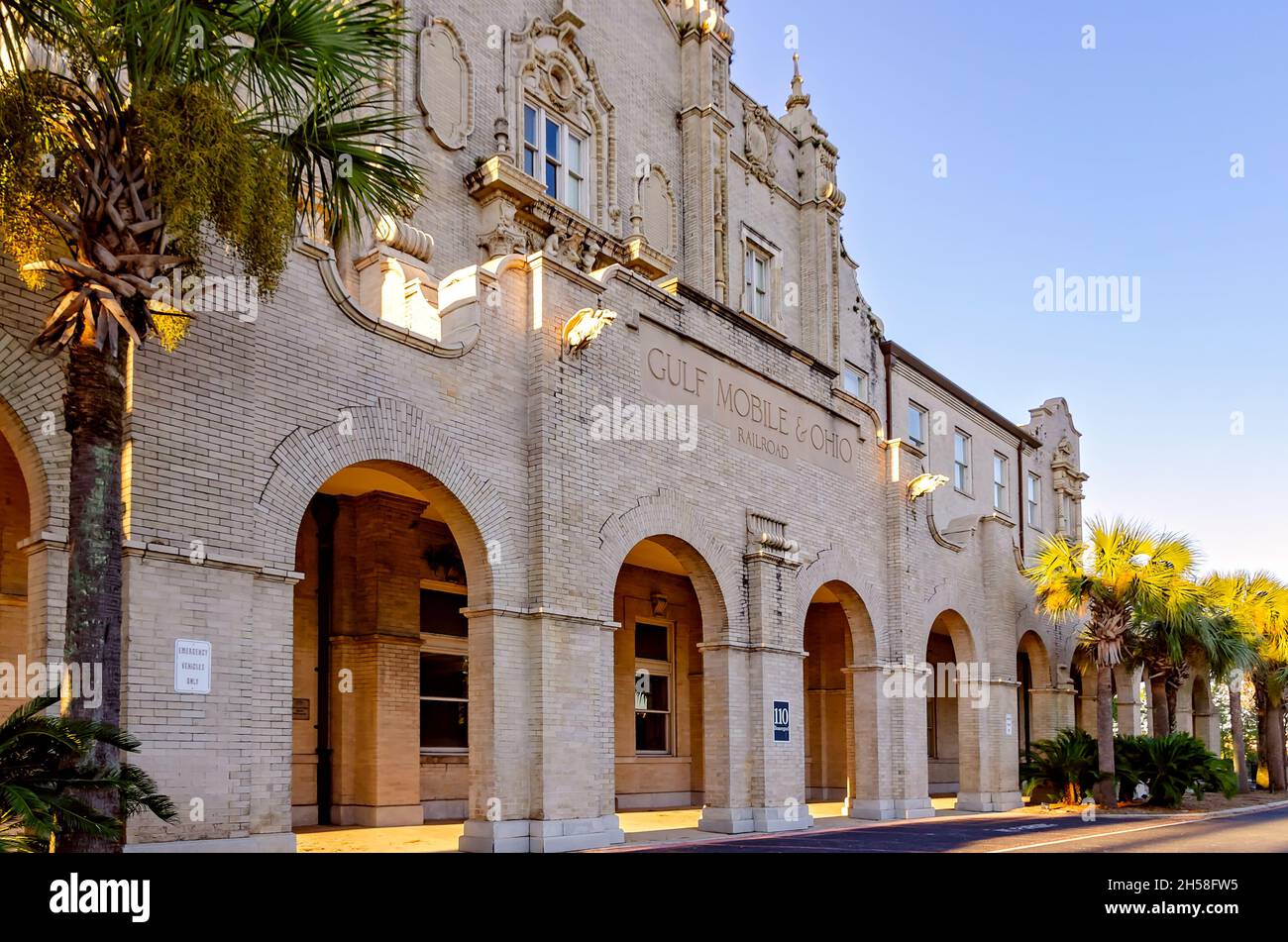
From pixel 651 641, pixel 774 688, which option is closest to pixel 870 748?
pixel 774 688

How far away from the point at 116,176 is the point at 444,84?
1103cm

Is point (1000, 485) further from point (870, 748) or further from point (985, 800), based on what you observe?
point (870, 748)

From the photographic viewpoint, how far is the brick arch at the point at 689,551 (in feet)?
57.8

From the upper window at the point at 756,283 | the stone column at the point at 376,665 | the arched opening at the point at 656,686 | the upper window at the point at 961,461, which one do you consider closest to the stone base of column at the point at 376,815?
the stone column at the point at 376,665

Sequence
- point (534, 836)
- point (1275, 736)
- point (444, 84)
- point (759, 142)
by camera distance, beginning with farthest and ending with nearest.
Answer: point (1275, 736) → point (759, 142) → point (444, 84) → point (534, 836)

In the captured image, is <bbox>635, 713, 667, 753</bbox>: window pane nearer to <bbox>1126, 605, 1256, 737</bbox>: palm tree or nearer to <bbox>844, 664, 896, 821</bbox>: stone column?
<bbox>844, 664, 896, 821</bbox>: stone column

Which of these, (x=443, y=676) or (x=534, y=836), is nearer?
(x=534, y=836)

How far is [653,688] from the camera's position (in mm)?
26297

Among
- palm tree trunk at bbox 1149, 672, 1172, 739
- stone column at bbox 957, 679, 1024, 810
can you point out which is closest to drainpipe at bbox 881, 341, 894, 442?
stone column at bbox 957, 679, 1024, 810

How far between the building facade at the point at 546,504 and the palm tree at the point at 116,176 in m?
1.92

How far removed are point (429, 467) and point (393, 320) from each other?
2540mm

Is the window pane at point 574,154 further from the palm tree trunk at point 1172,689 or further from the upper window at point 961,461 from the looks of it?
the palm tree trunk at point 1172,689

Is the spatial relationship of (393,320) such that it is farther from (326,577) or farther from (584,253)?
(584,253)
